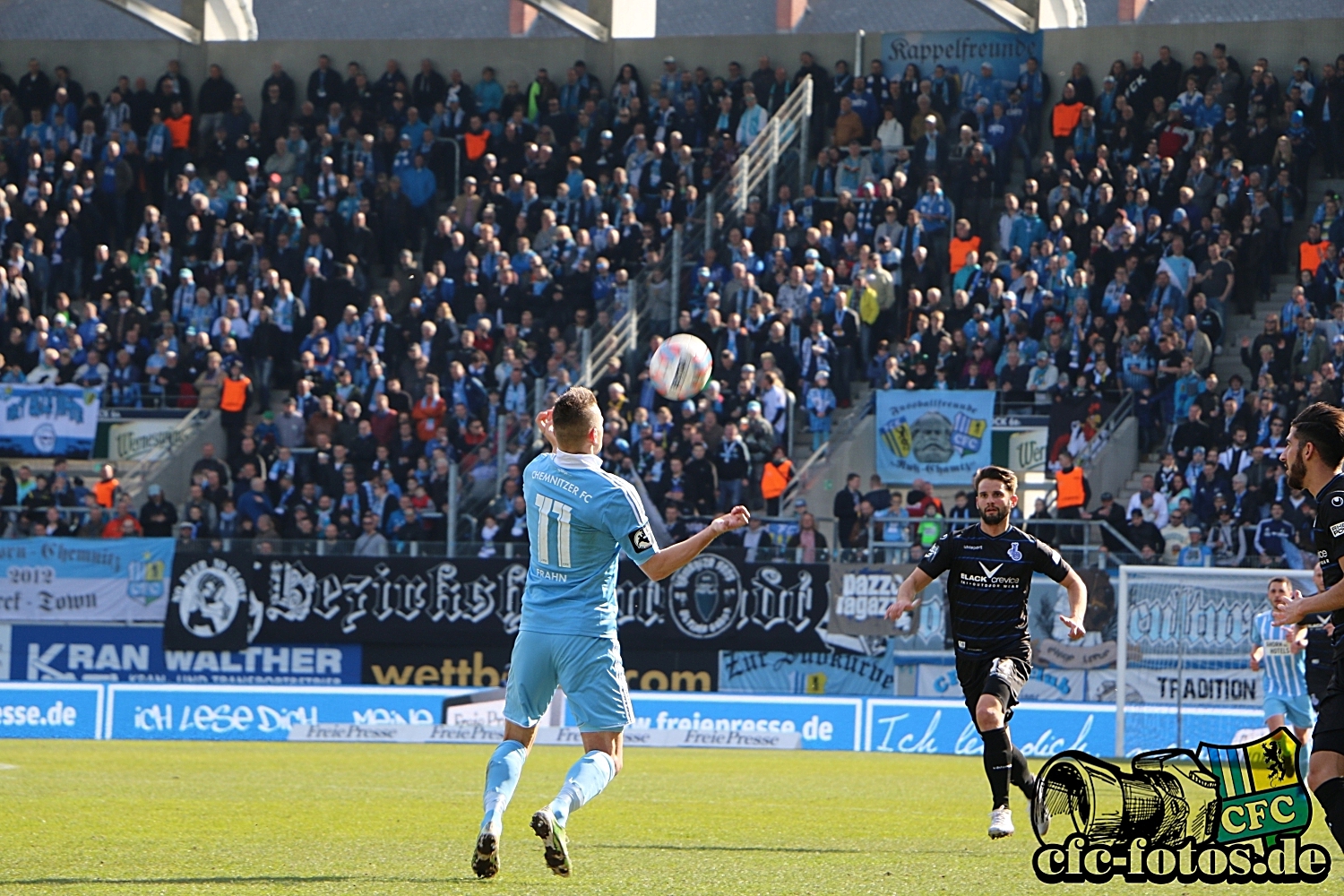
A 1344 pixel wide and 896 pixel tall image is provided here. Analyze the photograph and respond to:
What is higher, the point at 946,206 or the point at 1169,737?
the point at 946,206

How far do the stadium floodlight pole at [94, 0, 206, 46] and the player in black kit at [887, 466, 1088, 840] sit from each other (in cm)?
2721

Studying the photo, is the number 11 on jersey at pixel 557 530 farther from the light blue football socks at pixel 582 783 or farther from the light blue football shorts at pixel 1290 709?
the light blue football shorts at pixel 1290 709

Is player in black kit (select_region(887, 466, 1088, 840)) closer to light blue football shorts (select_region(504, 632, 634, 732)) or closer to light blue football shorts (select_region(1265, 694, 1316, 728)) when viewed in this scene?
light blue football shorts (select_region(504, 632, 634, 732))

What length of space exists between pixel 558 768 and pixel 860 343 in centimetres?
1058

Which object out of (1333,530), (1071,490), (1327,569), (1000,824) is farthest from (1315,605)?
(1071,490)

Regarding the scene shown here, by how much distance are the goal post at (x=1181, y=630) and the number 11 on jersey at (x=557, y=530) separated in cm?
1213

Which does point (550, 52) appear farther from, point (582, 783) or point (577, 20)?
point (582, 783)

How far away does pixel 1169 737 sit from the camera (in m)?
18.9

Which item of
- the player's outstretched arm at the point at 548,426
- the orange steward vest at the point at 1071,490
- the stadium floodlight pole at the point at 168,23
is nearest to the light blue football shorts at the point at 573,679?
the player's outstretched arm at the point at 548,426

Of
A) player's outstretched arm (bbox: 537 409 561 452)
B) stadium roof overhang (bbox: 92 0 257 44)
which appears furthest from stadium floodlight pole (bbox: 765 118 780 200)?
player's outstretched arm (bbox: 537 409 561 452)

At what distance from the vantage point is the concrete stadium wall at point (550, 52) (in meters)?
29.9

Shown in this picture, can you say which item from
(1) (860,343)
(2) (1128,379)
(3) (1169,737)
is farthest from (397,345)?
(3) (1169,737)

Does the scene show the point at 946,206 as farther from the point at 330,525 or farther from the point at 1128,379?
the point at 330,525

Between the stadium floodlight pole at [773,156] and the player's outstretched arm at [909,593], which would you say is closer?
the player's outstretched arm at [909,593]
